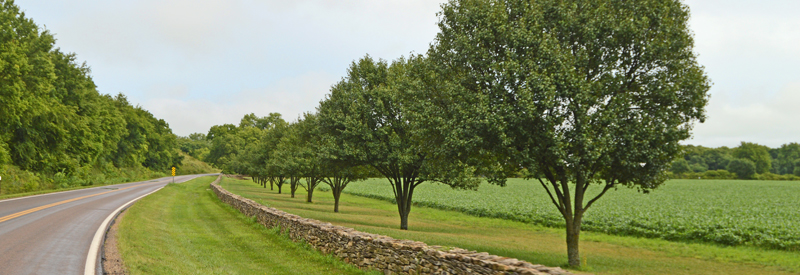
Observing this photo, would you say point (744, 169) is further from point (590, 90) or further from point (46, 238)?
point (46, 238)

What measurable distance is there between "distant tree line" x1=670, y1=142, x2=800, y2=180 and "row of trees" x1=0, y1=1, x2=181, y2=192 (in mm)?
145283

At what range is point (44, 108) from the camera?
3838 centimetres

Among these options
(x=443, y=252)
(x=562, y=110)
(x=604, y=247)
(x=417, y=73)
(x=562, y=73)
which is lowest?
(x=604, y=247)

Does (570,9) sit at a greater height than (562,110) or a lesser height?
greater

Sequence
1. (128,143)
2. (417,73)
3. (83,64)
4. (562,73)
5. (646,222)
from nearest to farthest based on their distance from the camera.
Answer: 1. (562,73)
2. (417,73)
3. (646,222)
4. (83,64)
5. (128,143)

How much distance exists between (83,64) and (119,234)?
63475mm

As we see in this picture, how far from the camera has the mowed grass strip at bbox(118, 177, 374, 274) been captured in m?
10.0

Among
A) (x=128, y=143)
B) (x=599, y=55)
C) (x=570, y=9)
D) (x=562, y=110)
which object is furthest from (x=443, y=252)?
(x=128, y=143)

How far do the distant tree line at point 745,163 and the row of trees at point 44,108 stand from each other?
477ft

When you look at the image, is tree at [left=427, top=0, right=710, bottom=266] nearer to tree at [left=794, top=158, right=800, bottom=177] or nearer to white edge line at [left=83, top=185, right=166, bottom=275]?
white edge line at [left=83, top=185, right=166, bottom=275]

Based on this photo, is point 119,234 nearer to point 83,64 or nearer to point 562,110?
point 562,110

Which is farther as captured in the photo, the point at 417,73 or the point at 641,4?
the point at 417,73

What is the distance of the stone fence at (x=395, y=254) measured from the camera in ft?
24.5

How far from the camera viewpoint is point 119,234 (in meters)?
12.6
